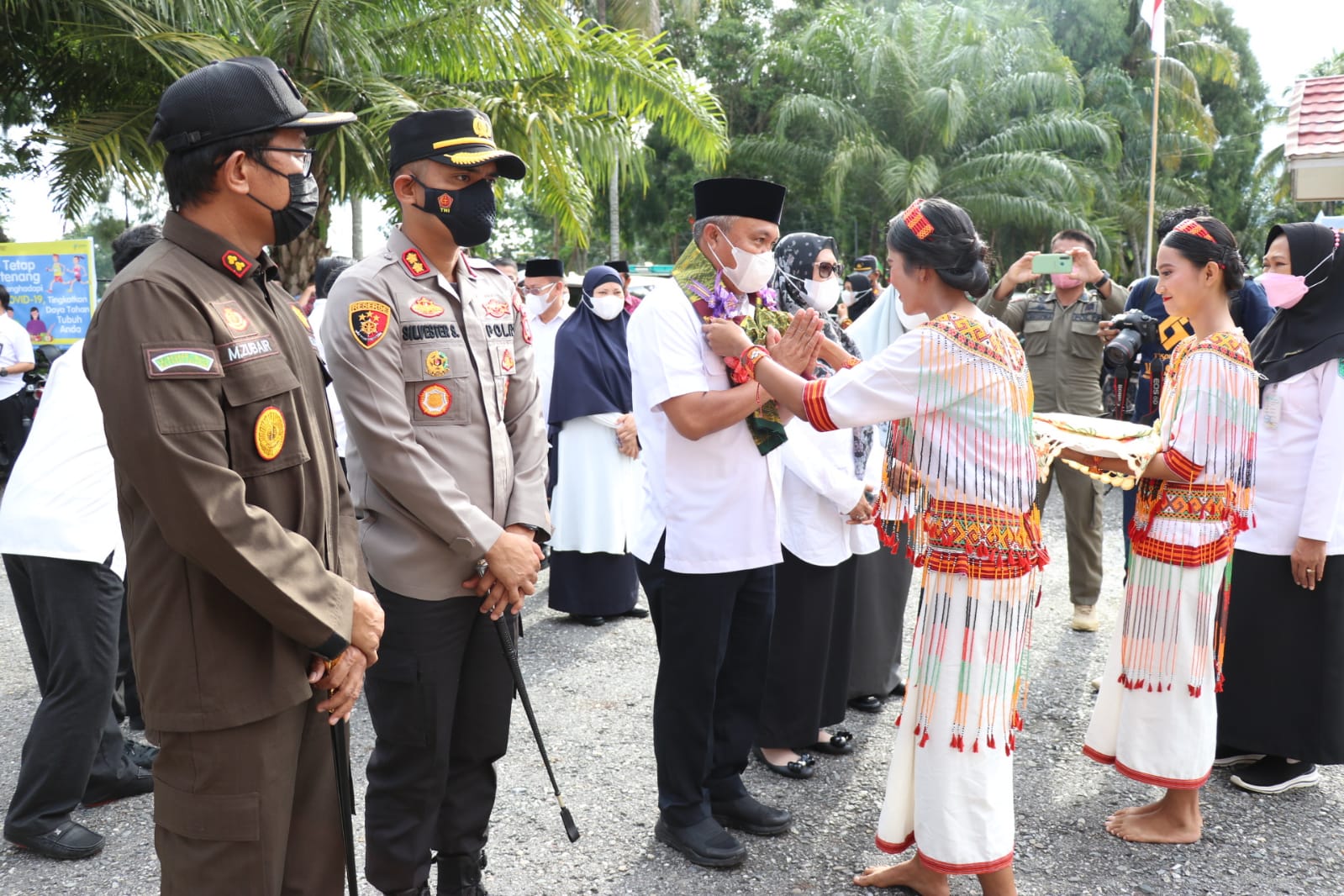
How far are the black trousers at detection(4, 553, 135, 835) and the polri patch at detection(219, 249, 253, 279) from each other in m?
1.79

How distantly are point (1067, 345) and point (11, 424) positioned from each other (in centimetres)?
914

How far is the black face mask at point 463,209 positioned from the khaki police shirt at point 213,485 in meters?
0.64

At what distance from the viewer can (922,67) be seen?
21016mm

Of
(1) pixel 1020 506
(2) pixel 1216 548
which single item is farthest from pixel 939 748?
(2) pixel 1216 548

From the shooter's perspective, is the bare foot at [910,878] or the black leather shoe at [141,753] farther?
the black leather shoe at [141,753]

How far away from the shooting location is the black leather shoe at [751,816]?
3.33 metres

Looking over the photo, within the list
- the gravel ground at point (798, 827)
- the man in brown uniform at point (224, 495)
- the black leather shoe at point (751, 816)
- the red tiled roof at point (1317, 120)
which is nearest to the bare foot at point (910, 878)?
the gravel ground at point (798, 827)

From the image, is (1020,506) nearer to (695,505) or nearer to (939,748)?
(939,748)

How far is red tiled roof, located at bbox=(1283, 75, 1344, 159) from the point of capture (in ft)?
30.8

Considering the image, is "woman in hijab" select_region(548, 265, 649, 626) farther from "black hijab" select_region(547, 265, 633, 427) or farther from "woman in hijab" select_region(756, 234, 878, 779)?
"woman in hijab" select_region(756, 234, 878, 779)

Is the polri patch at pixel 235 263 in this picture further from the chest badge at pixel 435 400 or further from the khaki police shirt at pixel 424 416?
the chest badge at pixel 435 400

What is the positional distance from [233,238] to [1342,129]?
10553 millimetres

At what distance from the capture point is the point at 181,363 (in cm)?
178

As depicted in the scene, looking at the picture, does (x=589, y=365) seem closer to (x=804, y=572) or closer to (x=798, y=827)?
(x=804, y=572)
